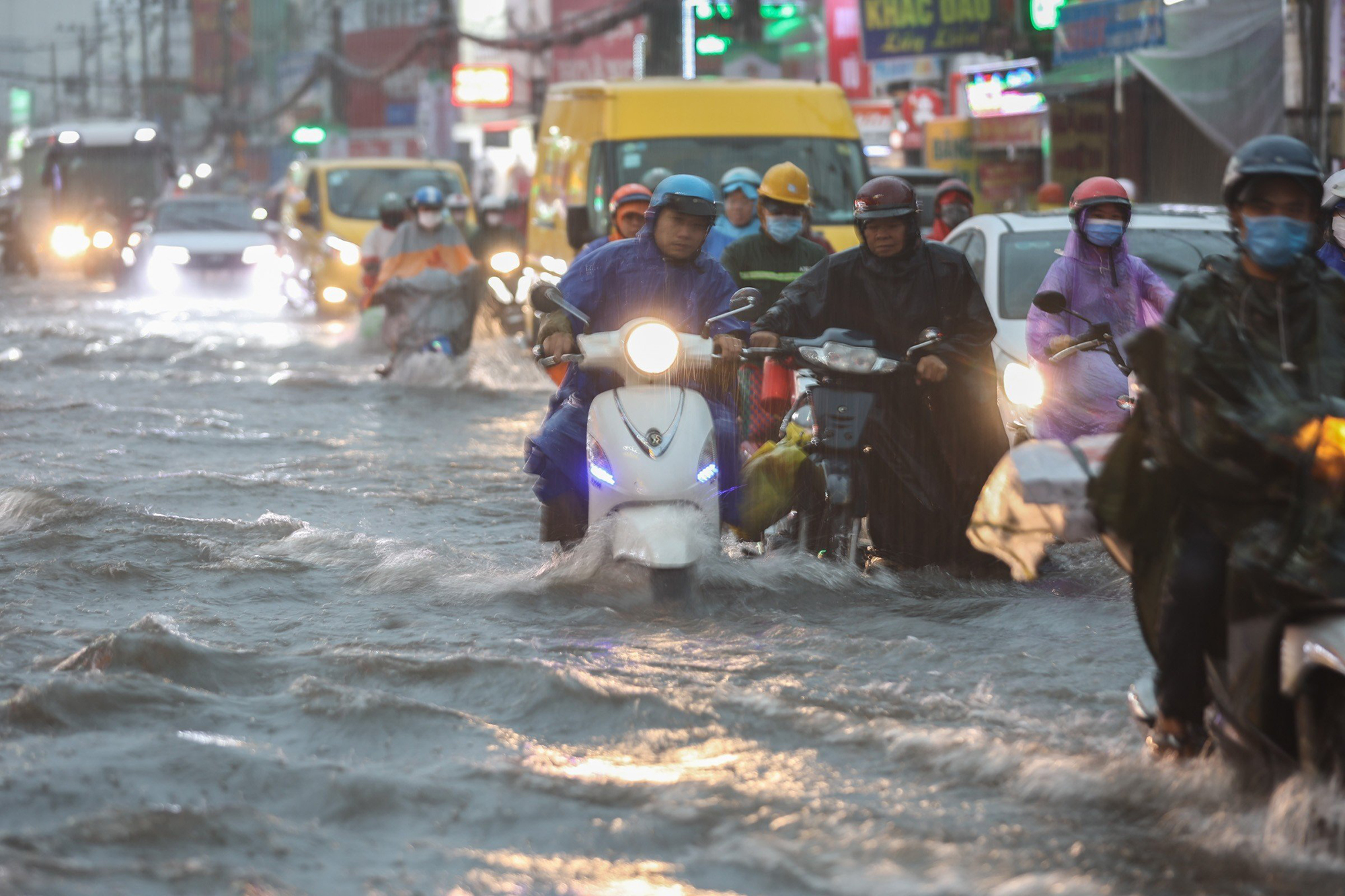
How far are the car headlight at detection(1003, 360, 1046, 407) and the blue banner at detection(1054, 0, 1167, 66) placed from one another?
36.8 feet

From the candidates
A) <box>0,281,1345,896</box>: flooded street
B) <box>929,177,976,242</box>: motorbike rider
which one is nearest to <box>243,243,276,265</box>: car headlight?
<box>929,177,976,242</box>: motorbike rider

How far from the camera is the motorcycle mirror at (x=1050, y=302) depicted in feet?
21.8

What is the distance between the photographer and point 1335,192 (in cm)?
770

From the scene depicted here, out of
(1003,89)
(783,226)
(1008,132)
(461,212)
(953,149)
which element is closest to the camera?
(783,226)

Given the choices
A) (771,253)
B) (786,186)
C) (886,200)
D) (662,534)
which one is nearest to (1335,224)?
(886,200)

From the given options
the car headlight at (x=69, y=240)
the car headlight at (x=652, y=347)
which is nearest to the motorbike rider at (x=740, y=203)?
the car headlight at (x=652, y=347)

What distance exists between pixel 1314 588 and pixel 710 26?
20.8m

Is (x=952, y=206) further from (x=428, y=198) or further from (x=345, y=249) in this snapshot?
(x=345, y=249)

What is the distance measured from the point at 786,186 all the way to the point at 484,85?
1912 inches

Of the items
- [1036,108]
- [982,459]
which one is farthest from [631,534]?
[1036,108]

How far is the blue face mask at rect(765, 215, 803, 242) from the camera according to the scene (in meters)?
8.95

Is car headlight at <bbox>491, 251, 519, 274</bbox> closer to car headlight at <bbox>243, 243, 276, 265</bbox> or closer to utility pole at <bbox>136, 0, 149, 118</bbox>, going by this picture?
car headlight at <bbox>243, 243, 276, 265</bbox>

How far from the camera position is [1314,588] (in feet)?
12.3

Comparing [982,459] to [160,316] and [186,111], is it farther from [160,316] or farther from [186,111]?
[186,111]
